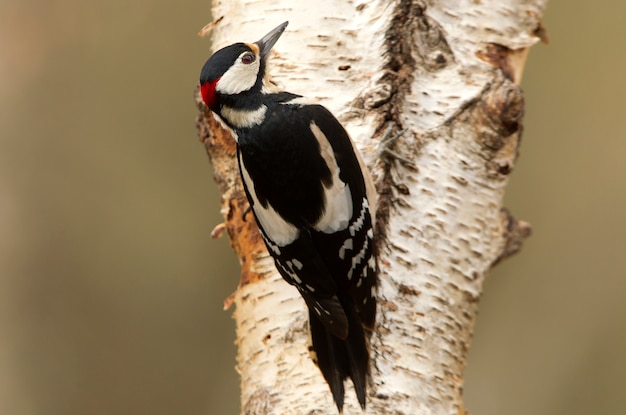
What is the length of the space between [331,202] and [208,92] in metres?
0.46

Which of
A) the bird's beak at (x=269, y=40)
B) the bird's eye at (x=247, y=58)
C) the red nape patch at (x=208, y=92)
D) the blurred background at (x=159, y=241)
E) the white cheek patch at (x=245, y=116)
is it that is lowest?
the blurred background at (x=159, y=241)

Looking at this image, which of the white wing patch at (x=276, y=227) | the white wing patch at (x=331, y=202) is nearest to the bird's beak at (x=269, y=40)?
the white wing patch at (x=331, y=202)

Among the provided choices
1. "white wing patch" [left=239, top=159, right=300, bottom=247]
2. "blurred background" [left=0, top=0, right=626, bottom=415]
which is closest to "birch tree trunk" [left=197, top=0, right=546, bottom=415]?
"white wing patch" [left=239, top=159, right=300, bottom=247]

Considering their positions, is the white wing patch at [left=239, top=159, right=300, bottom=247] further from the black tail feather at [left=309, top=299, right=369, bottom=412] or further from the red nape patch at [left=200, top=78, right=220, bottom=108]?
the red nape patch at [left=200, top=78, right=220, bottom=108]

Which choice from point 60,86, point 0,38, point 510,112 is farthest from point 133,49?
point 510,112

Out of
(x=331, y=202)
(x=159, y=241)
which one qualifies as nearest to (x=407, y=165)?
(x=331, y=202)

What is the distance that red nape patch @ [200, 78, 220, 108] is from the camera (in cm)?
242

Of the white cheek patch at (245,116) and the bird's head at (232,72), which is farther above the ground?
the bird's head at (232,72)

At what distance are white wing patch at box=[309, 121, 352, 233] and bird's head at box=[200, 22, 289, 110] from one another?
236mm

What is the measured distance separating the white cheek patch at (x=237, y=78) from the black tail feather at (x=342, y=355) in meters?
0.66

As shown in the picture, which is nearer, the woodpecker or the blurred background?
the woodpecker

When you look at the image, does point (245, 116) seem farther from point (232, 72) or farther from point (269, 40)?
point (269, 40)

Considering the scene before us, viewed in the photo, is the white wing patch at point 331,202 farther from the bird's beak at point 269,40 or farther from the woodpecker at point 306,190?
the bird's beak at point 269,40

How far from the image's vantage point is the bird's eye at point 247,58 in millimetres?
2431
